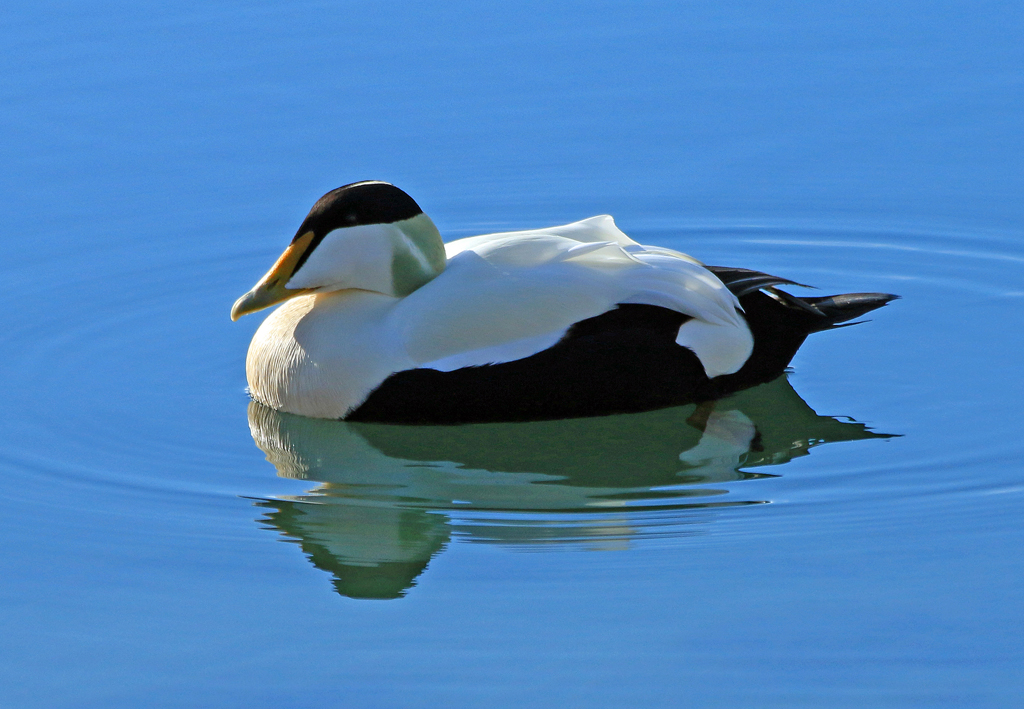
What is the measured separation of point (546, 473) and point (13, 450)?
1.68 meters

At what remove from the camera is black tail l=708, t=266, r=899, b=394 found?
5211mm

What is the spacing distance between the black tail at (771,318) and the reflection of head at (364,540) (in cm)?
134

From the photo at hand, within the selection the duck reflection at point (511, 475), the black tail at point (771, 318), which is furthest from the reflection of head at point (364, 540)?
the black tail at point (771, 318)

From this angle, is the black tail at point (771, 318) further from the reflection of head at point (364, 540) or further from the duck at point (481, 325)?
the reflection of head at point (364, 540)

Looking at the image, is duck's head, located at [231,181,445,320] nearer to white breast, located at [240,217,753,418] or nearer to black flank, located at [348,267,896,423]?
white breast, located at [240,217,753,418]

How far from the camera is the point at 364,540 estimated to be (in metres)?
4.21

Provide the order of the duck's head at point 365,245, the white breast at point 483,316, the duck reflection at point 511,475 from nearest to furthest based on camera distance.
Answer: the duck reflection at point 511,475, the white breast at point 483,316, the duck's head at point 365,245

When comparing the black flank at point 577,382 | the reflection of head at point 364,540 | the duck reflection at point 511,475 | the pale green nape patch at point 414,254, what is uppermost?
the pale green nape patch at point 414,254

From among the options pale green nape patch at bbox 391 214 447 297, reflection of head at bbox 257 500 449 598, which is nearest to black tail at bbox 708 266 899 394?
pale green nape patch at bbox 391 214 447 297

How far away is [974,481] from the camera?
446cm

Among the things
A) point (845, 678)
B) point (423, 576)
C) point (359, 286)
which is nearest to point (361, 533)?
point (423, 576)

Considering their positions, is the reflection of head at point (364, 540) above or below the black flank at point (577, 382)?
below

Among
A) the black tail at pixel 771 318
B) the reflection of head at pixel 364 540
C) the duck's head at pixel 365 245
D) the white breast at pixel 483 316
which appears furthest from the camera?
the black tail at pixel 771 318

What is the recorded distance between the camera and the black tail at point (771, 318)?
5211 mm
